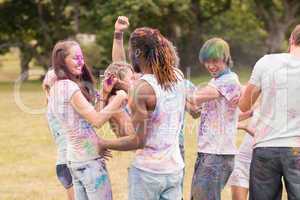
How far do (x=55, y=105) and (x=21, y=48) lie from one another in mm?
27189

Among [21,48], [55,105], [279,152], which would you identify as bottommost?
[279,152]

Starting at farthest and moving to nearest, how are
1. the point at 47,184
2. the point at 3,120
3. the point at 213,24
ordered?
the point at 213,24 → the point at 3,120 → the point at 47,184

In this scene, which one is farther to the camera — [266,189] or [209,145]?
[209,145]

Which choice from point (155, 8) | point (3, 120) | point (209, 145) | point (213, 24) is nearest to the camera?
point (209, 145)

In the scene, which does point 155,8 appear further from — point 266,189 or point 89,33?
point 266,189

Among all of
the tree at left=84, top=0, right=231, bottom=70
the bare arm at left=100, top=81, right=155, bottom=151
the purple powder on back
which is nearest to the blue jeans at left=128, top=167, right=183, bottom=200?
the bare arm at left=100, top=81, right=155, bottom=151

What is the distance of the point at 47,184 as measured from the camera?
7.78 metres

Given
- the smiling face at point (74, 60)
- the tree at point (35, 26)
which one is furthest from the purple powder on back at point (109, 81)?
the tree at point (35, 26)

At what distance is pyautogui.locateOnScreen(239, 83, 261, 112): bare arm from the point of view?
4.20 metres

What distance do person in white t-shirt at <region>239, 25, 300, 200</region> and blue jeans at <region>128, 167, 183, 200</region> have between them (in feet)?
2.35

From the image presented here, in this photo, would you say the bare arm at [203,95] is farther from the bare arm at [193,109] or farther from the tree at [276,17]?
the tree at [276,17]

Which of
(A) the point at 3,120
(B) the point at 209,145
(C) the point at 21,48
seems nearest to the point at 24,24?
(C) the point at 21,48

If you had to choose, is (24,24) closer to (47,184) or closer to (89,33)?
(89,33)

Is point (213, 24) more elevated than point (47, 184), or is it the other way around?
point (213, 24)
